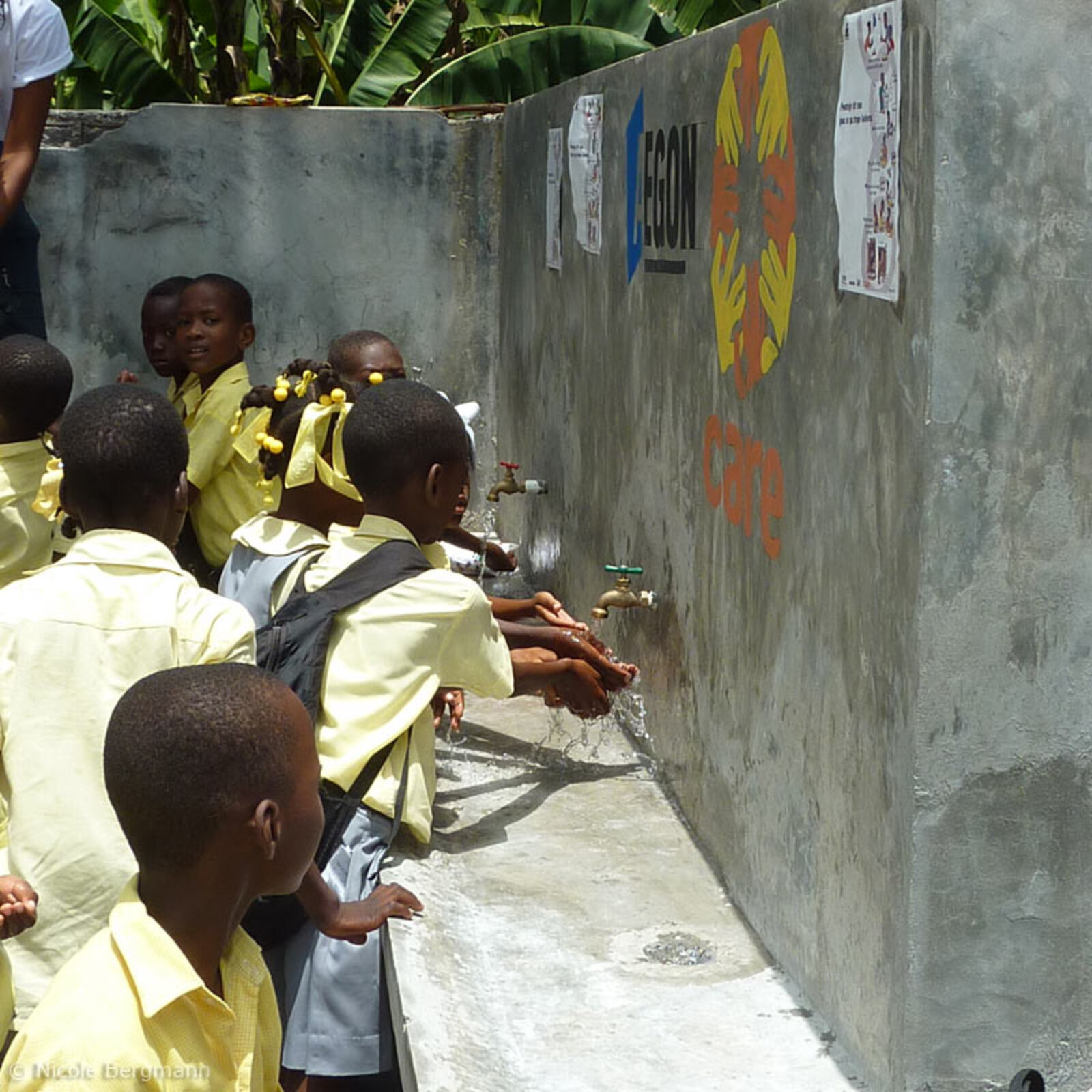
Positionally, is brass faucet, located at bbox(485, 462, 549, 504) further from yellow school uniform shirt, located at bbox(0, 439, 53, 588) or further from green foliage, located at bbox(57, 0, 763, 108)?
green foliage, located at bbox(57, 0, 763, 108)

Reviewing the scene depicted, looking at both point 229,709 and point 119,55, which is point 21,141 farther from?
point 119,55

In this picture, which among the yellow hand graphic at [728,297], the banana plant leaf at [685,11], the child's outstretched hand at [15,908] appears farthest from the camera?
the banana plant leaf at [685,11]

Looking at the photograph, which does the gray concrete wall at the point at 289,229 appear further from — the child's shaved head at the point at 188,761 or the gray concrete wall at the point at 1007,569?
the child's shaved head at the point at 188,761

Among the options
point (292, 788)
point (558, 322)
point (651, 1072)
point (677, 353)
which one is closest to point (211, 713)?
point (292, 788)

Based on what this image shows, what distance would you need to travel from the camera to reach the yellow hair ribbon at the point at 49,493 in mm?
4516

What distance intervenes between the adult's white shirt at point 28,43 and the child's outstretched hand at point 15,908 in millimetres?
3555

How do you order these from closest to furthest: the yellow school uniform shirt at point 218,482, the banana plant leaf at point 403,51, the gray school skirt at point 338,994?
1. the gray school skirt at point 338,994
2. the yellow school uniform shirt at point 218,482
3. the banana plant leaf at point 403,51

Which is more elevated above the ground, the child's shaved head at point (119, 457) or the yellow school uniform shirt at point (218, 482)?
the child's shaved head at point (119, 457)

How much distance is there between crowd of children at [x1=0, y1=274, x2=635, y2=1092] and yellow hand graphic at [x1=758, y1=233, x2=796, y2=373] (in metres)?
0.71

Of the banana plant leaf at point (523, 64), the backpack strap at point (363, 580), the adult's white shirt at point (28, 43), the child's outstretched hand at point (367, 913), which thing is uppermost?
the banana plant leaf at point (523, 64)

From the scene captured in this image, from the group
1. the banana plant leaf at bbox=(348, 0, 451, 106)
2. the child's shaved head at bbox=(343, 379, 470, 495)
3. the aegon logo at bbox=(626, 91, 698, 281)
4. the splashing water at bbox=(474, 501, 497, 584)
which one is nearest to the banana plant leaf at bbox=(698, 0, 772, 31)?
the banana plant leaf at bbox=(348, 0, 451, 106)

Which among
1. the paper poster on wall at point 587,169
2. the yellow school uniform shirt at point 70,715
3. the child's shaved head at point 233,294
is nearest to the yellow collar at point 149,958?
the yellow school uniform shirt at point 70,715

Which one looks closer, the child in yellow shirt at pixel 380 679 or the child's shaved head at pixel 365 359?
the child in yellow shirt at pixel 380 679

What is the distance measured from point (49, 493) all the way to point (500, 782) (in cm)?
142
